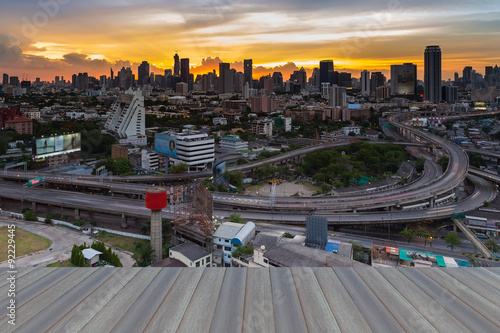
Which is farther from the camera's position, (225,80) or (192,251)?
(225,80)

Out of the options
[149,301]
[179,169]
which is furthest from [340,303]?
[179,169]

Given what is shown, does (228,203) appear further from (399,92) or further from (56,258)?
(399,92)

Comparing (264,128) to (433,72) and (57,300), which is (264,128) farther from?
(433,72)

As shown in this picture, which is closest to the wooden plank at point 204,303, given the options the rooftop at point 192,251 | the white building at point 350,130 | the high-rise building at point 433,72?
the rooftop at point 192,251

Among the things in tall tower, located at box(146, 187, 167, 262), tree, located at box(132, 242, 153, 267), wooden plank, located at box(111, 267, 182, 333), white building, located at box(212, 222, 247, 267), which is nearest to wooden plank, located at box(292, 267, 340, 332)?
wooden plank, located at box(111, 267, 182, 333)

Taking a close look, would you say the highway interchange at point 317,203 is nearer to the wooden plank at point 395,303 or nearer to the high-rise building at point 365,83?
the wooden plank at point 395,303

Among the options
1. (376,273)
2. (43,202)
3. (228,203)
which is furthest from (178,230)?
(376,273)

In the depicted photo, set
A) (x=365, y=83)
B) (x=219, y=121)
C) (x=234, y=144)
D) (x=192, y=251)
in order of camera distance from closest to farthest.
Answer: (x=192, y=251), (x=234, y=144), (x=219, y=121), (x=365, y=83)
